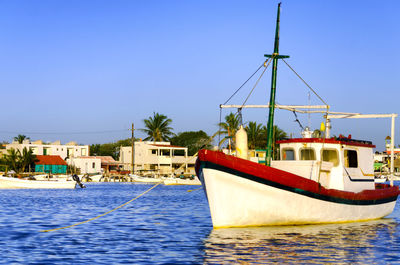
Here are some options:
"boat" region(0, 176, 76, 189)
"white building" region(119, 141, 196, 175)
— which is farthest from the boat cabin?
"white building" region(119, 141, 196, 175)

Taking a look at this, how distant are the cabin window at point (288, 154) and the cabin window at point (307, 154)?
50 centimetres

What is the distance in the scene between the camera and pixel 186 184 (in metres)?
83.5

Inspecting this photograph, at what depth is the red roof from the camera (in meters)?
102

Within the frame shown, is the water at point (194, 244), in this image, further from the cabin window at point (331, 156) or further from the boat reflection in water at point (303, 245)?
the cabin window at point (331, 156)

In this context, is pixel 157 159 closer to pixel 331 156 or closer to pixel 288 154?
pixel 288 154

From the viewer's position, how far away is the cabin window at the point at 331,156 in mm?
20705

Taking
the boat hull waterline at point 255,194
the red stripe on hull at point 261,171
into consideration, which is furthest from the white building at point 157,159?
the red stripe on hull at point 261,171

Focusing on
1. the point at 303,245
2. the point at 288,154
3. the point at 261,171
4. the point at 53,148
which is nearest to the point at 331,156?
the point at 288,154

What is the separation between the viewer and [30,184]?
6253cm

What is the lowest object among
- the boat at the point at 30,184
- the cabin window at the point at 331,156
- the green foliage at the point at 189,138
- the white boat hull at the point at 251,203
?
the boat at the point at 30,184

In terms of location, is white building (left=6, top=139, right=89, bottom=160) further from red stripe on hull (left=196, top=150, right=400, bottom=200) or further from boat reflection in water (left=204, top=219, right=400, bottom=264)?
red stripe on hull (left=196, top=150, right=400, bottom=200)

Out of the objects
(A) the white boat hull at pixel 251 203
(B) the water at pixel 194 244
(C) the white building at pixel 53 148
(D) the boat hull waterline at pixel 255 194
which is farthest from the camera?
(C) the white building at pixel 53 148

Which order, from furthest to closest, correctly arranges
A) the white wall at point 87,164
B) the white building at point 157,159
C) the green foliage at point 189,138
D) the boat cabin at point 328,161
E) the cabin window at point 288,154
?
the green foliage at point 189,138
the white wall at point 87,164
the white building at point 157,159
the cabin window at point 288,154
the boat cabin at point 328,161

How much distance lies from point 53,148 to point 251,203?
102589mm
